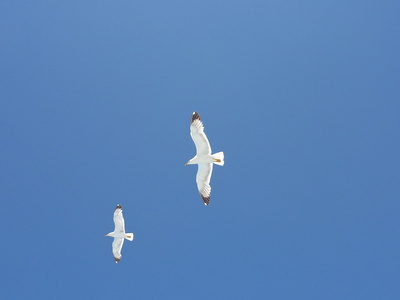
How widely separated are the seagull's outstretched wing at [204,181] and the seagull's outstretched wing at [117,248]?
407 inches

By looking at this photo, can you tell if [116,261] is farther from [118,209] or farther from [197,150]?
[197,150]

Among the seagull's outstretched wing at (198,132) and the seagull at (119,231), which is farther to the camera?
the seagull at (119,231)

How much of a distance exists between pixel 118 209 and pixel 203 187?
8.56m

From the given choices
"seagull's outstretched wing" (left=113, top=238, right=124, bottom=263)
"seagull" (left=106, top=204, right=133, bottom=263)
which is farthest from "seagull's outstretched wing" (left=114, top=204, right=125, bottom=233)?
"seagull's outstretched wing" (left=113, top=238, right=124, bottom=263)

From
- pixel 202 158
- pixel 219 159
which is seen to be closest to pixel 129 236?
pixel 202 158

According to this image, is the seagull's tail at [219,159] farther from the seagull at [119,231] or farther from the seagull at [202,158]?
the seagull at [119,231]

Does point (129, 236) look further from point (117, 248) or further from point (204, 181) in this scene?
point (204, 181)

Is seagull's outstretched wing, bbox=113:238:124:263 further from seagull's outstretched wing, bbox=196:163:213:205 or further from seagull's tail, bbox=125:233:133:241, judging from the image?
seagull's outstretched wing, bbox=196:163:213:205


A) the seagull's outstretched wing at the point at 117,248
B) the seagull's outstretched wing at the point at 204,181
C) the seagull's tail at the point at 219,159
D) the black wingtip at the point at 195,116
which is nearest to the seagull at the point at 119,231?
the seagull's outstretched wing at the point at 117,248

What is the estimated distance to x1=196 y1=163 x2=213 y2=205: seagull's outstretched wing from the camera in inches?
771

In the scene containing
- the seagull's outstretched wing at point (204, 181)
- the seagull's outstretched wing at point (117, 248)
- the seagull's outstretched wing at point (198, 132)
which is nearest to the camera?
the seagull's outstretched wing at point (198, 132)

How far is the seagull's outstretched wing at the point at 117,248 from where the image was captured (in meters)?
27.7

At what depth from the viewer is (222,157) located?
18.6 metres

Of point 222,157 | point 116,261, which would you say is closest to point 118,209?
point 116,261
